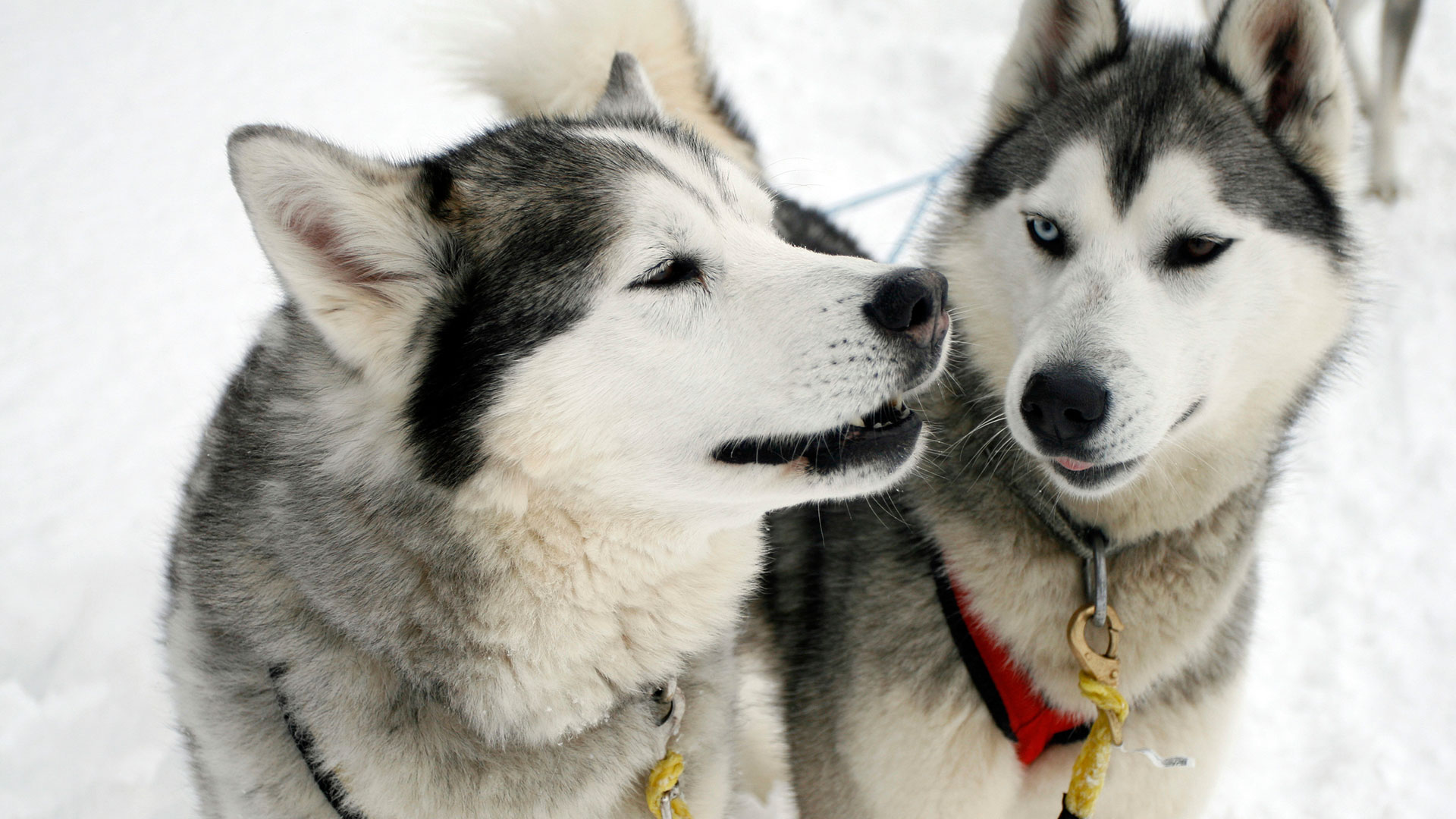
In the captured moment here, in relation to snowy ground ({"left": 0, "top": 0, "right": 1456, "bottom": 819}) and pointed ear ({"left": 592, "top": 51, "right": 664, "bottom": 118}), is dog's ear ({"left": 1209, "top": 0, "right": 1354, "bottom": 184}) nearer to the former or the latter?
snowy ground ({"left": 0, "top": 0, "right": 1456, "bottom": 819})

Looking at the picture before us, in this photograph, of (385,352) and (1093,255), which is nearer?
(385,352)

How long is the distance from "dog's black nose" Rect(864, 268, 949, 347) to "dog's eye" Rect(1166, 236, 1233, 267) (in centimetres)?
57

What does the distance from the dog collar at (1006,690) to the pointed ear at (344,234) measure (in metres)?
1.32

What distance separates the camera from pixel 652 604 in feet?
5.29

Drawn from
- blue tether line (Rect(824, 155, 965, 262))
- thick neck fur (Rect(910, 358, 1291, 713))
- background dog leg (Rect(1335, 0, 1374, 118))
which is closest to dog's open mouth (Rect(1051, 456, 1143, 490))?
thick neck fur (Rect(910, 358, 1291, 713))

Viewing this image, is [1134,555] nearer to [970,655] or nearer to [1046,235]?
[970,655]

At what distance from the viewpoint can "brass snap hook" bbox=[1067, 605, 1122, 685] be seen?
1.77 m

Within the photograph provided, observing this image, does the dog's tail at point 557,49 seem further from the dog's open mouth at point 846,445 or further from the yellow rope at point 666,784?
the yellow rope at point 666,784

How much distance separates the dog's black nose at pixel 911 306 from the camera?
58.0 inches

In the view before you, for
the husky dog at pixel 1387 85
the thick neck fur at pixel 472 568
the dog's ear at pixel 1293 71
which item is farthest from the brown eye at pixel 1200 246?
the husky dog at pixel 1387 85

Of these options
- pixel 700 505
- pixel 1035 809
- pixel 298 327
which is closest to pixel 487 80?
pixel 298 327

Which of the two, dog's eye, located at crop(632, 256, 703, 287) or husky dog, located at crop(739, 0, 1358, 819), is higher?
dog's eye, located at crop(632, 256, 703, 287)

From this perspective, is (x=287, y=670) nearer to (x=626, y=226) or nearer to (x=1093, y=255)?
(x=626, y=226)

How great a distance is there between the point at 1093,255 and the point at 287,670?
173cm
